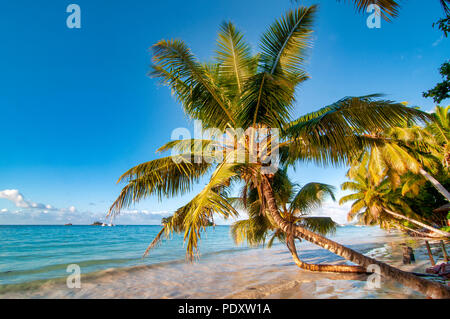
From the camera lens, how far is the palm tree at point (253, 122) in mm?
3898

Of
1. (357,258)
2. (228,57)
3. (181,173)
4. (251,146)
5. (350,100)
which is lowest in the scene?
(357,258)

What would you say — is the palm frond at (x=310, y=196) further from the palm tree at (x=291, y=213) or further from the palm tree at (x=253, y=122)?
the palm tree at (x=253, y=122)

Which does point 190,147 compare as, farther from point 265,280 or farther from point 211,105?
point 265,280

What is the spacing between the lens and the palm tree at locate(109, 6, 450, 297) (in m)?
3.90

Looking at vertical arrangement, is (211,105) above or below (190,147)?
above

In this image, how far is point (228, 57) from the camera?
5.09 m

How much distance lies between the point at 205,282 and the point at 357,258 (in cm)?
620

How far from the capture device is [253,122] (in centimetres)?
466

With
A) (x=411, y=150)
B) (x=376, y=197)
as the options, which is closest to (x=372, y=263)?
(x=411, y=150)

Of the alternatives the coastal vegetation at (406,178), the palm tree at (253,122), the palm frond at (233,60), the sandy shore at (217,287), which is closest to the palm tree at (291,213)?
the sandy shore at (217,287)

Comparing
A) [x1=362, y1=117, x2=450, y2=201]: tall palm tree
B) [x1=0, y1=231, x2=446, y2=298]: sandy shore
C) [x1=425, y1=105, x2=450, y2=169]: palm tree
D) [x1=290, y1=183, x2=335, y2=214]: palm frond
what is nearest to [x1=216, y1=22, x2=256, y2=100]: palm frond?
[x1=290, y1=183, x2=335, y2=214]: palm frond

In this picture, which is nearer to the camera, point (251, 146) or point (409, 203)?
point (251, 146)
